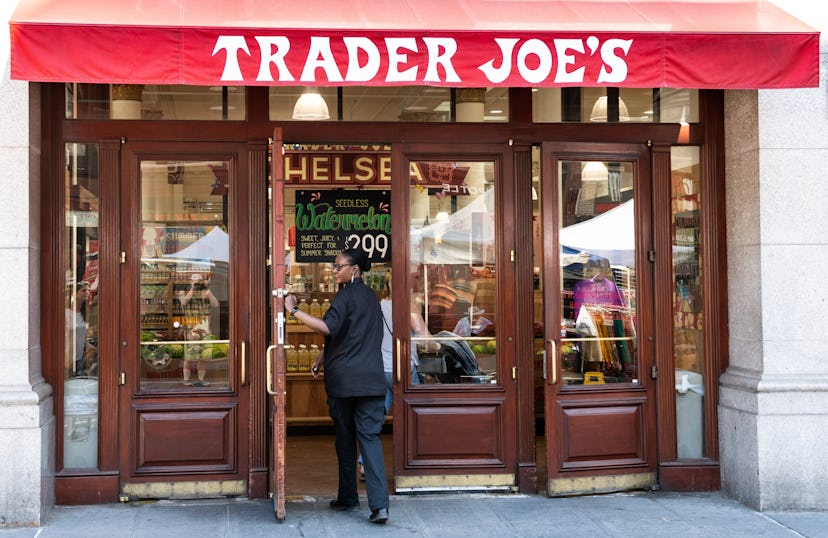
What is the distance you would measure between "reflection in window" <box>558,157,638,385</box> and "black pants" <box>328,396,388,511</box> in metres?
1.72

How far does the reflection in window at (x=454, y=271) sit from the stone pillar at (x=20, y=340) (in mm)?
2799

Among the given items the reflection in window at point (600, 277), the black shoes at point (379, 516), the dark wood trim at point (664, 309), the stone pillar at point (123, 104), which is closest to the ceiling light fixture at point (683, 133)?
the dark wood trim at point (664, 309)

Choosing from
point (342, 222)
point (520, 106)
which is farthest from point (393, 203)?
point (342, 222)

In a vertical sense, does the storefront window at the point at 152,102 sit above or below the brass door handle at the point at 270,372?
above

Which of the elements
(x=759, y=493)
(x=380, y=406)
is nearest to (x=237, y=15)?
(x=380, y=406)

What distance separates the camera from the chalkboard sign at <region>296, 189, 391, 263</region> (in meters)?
9.98

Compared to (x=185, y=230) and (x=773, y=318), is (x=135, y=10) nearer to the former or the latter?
(x=185, y=230)

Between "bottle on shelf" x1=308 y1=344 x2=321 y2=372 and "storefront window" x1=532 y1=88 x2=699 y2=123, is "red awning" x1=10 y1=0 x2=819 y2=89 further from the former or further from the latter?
"bottle on shelf" x1=308 y1=344 x2=321 y2=372

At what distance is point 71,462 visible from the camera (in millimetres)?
6887

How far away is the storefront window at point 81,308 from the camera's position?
6.89 m

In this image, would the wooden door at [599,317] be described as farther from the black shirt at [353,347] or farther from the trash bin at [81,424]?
the trash bin at [81,424]

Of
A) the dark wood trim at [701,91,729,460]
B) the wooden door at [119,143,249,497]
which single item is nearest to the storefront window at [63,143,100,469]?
the wooden door at [119,143,249,497]

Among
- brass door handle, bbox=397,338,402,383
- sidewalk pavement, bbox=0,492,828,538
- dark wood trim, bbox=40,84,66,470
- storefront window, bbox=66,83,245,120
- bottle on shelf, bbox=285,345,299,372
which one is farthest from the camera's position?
bottle on shelf, bbox=285,345,299,372

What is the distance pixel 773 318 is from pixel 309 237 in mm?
5056
